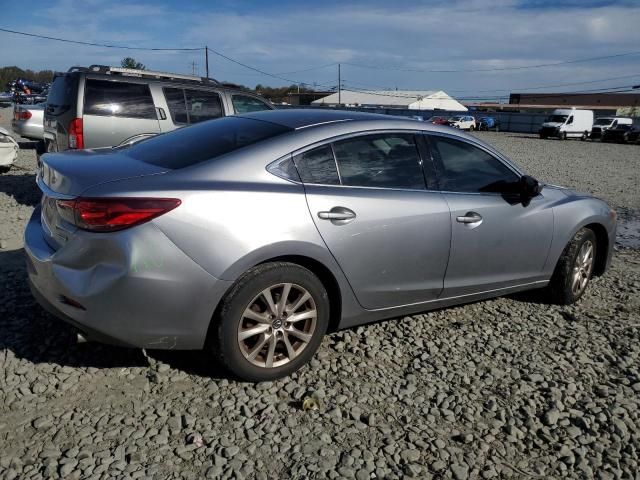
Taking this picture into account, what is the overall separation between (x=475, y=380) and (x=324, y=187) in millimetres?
1540

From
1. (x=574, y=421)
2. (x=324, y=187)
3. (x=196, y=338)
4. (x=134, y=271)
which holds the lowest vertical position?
(x=574, y=421)

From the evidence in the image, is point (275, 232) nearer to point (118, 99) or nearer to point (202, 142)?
point (202, 142)

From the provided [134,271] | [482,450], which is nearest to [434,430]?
[482,450]

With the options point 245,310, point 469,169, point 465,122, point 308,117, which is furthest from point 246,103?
point 465,122

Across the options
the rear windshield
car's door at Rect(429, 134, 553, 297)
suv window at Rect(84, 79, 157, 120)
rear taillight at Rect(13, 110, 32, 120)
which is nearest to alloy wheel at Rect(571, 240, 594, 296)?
car's door at Rect(429, 134, 553, 297)

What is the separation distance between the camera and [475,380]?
3553 millimetres

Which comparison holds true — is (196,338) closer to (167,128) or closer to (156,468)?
(156,468)

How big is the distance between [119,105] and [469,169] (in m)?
5.33

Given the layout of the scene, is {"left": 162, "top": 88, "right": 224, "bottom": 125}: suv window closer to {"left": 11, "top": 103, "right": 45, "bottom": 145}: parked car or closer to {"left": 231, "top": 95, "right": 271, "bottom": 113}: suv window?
{"left": 231, "top": 95, "right": 271, "bottom": 113}: suv window

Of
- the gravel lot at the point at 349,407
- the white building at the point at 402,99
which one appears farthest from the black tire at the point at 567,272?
the white building at the point at 402,99

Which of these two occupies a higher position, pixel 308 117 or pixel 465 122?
pixel 308 117

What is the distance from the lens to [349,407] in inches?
124

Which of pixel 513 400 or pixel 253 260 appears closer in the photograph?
pixel 253 260

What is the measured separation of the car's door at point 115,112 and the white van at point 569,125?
39.5 meters
